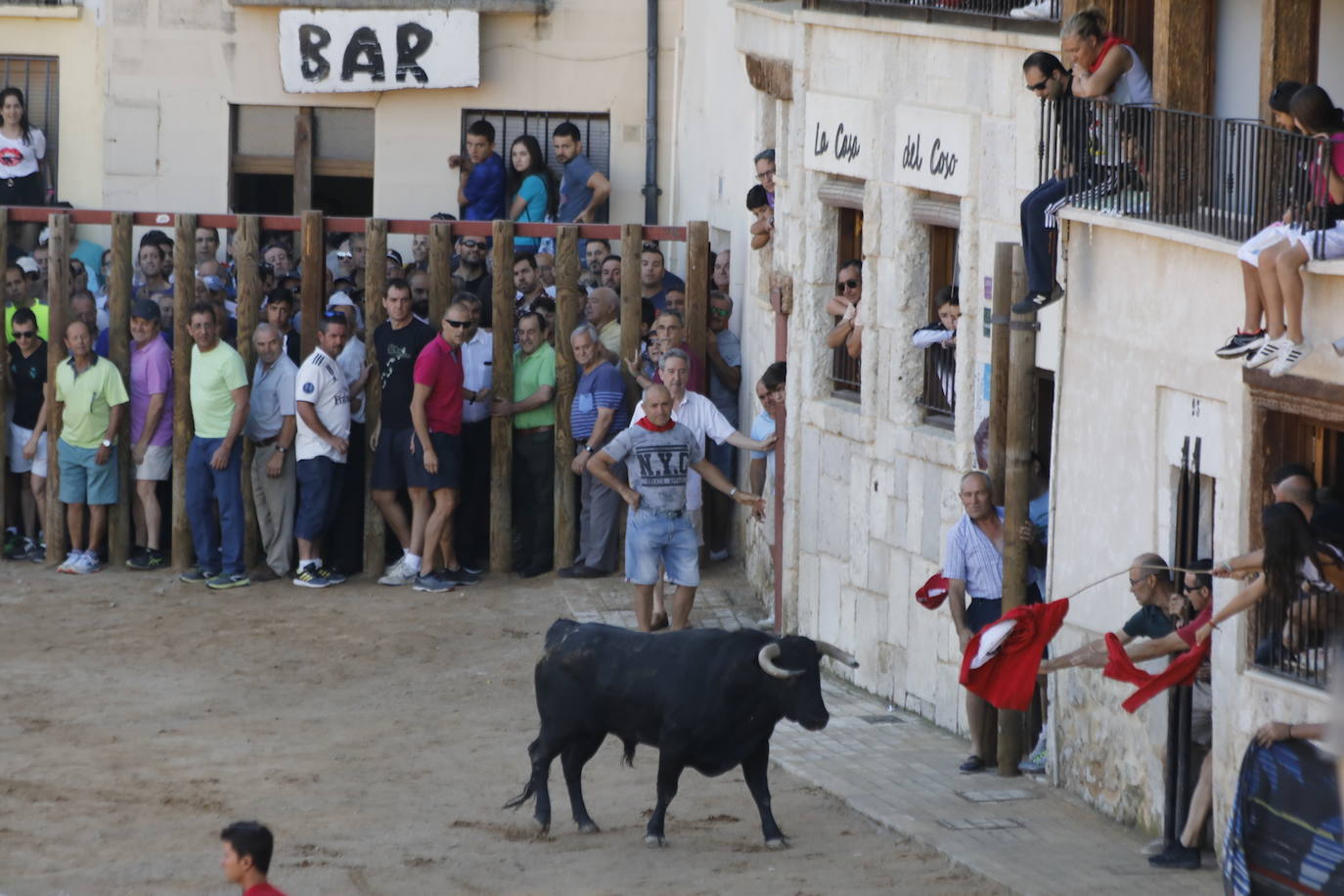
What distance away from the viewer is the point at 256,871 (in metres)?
7.86

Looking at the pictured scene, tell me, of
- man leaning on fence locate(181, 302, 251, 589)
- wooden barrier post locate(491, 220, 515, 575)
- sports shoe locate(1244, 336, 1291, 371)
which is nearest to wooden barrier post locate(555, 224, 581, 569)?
wooden barrier post locate(491, 220, 515, 575)

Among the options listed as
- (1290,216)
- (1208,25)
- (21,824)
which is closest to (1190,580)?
(1290,216)

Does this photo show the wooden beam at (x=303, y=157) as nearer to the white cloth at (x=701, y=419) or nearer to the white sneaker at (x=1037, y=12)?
the white cloth at (x=701, y=419)

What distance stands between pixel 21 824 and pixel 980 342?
19.0 feet

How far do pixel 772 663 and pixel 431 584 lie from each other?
6.41 m

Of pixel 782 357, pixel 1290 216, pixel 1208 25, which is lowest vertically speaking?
pixel 782 357

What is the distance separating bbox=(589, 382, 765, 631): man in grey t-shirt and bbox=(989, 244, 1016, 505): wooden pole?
247 cm

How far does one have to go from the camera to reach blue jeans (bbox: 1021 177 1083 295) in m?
11.8

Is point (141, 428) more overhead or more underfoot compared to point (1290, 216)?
more underfoot

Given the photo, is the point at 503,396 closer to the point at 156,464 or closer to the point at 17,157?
the point at 156,464

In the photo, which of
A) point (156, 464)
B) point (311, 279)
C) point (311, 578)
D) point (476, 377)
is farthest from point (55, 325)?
point (476, 377)

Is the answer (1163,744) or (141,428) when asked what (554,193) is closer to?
(141,428)

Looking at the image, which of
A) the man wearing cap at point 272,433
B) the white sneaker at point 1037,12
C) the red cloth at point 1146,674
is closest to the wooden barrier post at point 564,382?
the man wearing cap at point 272,433

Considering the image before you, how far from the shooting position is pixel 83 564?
1720 cm
